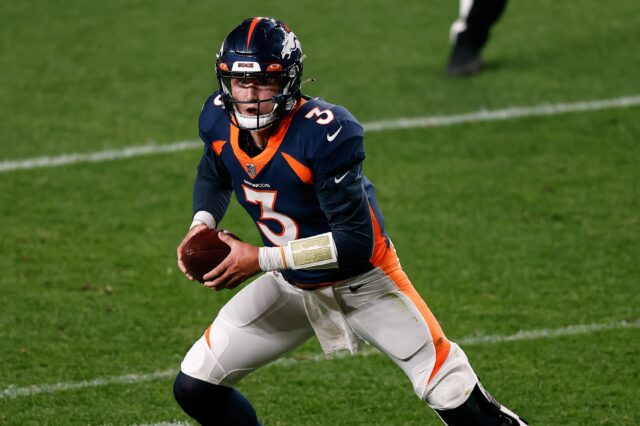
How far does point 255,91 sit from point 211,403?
3.91 ft

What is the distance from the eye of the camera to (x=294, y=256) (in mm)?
4004

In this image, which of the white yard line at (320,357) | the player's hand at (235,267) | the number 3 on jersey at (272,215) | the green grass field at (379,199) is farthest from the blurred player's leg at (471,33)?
the player's hand at (235,267)

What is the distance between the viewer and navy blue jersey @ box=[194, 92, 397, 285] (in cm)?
395

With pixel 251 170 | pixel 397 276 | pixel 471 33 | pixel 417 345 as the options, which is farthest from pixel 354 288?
pixel 471 33

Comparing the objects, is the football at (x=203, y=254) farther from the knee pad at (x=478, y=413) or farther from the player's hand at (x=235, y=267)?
the knee pad at (x=478, y=413)

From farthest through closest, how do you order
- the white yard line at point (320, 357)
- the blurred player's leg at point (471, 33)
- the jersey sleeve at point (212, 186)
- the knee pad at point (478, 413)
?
1. the blurred player's leg at point (471, 33)
2. the white yard line at point (320, 357)
3. the jersey sleeve at point (212, 186)
4. the knee pad at point (478, 413)

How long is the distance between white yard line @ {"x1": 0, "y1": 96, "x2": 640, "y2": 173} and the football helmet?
13.9 feet

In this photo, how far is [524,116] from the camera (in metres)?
8.75

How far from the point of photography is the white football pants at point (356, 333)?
408 centimetres

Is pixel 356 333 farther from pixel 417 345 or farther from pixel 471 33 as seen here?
pixel 471 33

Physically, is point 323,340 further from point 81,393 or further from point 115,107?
point 115,107

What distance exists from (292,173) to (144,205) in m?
3.66

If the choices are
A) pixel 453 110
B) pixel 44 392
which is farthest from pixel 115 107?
pixel 44 392

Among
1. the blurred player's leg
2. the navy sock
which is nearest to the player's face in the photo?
the navy sock
